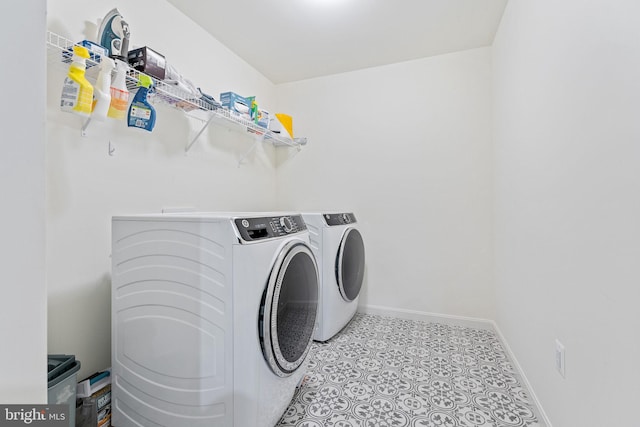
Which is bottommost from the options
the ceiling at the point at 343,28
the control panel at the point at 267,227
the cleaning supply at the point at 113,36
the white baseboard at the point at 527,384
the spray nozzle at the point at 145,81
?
the white baseboard at the point at 527,384

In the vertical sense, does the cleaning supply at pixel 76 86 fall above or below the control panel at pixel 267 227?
above

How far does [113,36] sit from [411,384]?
7.69ft

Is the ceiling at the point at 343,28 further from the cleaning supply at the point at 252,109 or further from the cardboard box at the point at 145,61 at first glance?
the cardboard box at the point at 145,61

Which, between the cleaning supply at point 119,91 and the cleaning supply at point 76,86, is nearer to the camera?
the cleaning supply at point 76,86

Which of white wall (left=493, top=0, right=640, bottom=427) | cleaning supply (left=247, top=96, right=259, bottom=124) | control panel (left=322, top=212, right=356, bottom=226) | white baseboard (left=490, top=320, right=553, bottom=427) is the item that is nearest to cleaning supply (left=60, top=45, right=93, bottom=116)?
cleaning supply (left=247, top=96, right=259, bottom=124)

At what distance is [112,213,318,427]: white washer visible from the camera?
1.11m

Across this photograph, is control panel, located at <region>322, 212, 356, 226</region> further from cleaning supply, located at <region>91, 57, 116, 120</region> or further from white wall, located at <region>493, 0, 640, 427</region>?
cleaning supply, located at <region>91, 57, 116, 120</region>

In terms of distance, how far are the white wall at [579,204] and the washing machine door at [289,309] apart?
105cm

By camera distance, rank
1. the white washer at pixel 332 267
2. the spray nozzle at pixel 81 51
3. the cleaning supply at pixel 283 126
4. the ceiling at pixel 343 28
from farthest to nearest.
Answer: the cleaning supply at pixel 283 126, the white washer at pixel 332 267, the ceiling at pixel 343 28, the spray nozzle at pixel 81 51

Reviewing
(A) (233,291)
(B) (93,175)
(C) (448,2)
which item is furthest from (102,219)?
(C) (448,2)

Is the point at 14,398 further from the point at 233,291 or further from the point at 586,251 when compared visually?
the point at 586,251

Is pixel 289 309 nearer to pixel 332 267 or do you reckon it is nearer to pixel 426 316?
pixel 332 267

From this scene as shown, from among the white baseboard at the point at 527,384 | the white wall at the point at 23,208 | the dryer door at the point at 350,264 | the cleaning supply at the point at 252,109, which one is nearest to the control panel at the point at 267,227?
the white wall at the point at 23,208

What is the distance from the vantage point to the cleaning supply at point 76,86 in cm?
123
